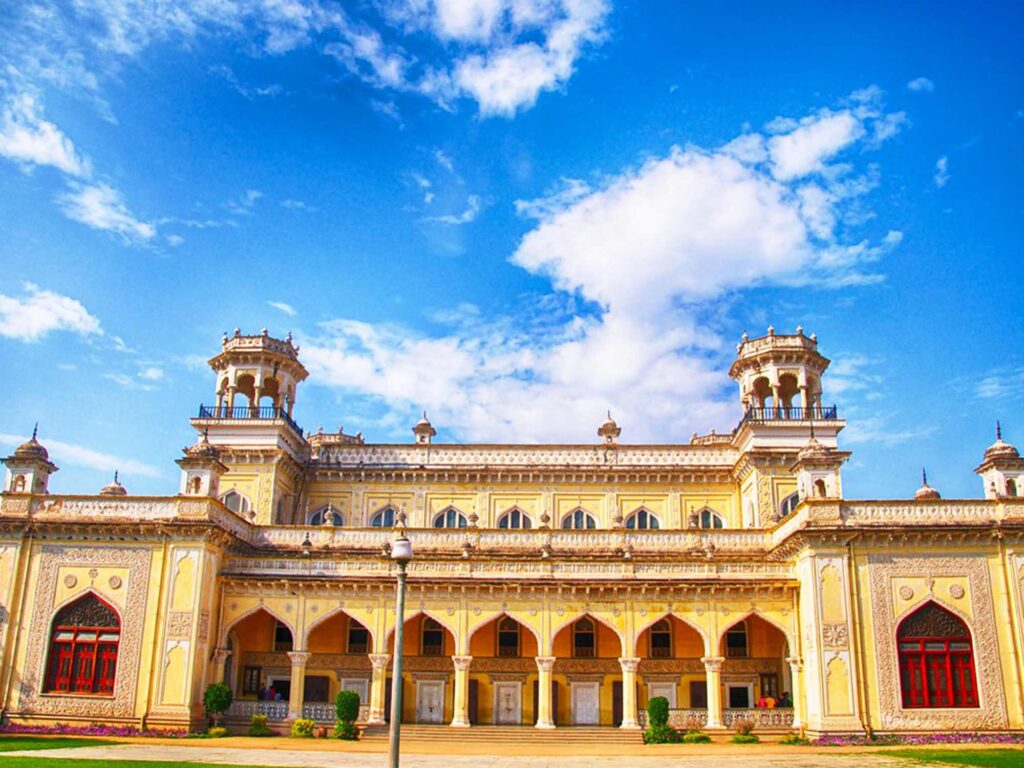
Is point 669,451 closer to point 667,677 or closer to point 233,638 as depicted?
point 667,677

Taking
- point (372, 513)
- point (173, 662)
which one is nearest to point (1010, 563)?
point (372, 513)

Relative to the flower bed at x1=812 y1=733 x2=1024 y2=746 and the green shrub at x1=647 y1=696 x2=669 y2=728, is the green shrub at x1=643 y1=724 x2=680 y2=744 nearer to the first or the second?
the green shrub at x1=647 y1=696 x2=669 y2=728

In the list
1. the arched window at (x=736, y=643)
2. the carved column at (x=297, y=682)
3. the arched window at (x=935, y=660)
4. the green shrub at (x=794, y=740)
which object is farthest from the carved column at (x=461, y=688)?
the arched window at (x=935, y=660)

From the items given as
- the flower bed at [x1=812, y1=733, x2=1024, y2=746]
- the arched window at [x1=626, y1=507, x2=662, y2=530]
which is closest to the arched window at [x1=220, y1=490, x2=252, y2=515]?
the arched window at [x1=626, y1=507, x2=662, y2=530]

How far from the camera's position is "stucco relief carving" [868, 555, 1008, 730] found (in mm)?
31641

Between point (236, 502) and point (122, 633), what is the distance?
32.5 feet

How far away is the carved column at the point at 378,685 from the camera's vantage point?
34.4 meters

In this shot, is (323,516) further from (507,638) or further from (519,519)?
(507,638)

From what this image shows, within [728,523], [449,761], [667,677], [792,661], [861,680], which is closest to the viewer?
[449,761]

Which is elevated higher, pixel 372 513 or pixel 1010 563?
pixel 372 513

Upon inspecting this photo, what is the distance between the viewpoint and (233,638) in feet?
125

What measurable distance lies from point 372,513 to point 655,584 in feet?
51.3

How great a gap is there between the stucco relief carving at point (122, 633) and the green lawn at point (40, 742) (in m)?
2.55

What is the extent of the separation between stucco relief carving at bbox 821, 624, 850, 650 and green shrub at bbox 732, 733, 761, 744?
4.02 meters
